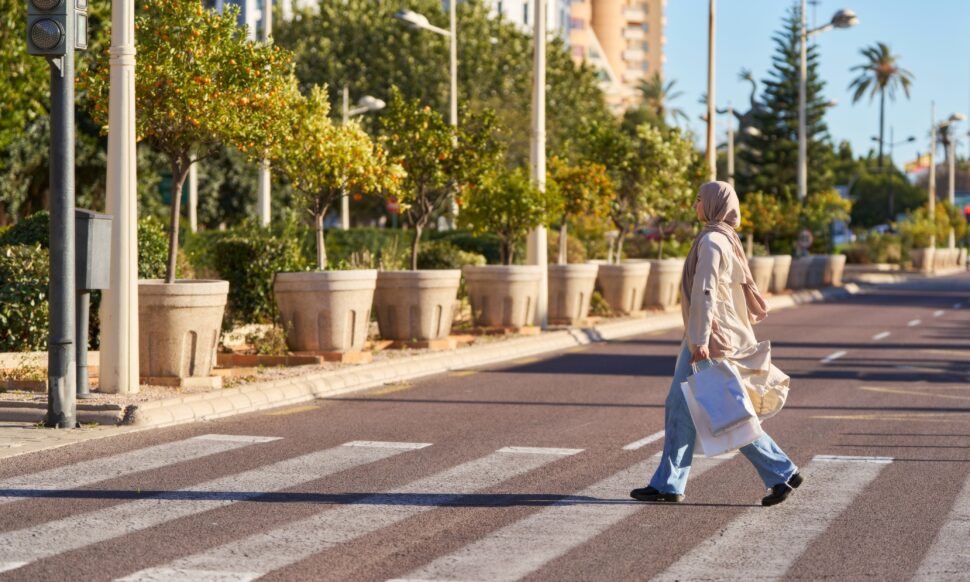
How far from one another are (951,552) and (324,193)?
41.3ft

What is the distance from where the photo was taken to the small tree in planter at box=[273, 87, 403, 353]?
17.1 m

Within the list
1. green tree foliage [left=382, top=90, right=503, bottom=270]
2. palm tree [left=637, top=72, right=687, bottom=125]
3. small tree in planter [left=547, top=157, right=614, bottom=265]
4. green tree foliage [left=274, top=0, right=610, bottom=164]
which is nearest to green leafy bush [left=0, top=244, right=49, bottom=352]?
green tree foliage [left=382, top=90, right=503, bottom=270]

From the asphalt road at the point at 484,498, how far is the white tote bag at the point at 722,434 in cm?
38

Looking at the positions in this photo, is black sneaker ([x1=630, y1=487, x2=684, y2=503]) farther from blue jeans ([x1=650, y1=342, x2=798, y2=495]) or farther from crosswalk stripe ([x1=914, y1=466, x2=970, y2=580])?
crosswalk stripe ([x1=914, y1=466, x2=970, y2=580])

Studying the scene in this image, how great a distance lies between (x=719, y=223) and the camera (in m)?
8.81

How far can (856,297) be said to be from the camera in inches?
1683

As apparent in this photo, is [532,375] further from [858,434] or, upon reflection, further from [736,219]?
[736,219]

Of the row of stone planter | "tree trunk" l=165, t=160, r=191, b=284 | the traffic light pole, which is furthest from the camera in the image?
the row of stone planter

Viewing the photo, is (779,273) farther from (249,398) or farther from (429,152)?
(249,398)

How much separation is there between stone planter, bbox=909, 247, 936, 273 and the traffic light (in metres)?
59.7

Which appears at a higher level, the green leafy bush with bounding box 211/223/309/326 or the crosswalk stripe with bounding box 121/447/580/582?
the green leafy bush with bounding box 211/223/309/326

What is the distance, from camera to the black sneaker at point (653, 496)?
8750 mm

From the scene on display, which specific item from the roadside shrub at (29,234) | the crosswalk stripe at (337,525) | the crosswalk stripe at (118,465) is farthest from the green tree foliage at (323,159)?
the crosswalk stripe at (337,525)

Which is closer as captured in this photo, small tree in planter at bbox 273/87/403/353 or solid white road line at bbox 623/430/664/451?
solid white road line at bbox 623/430/664/451
